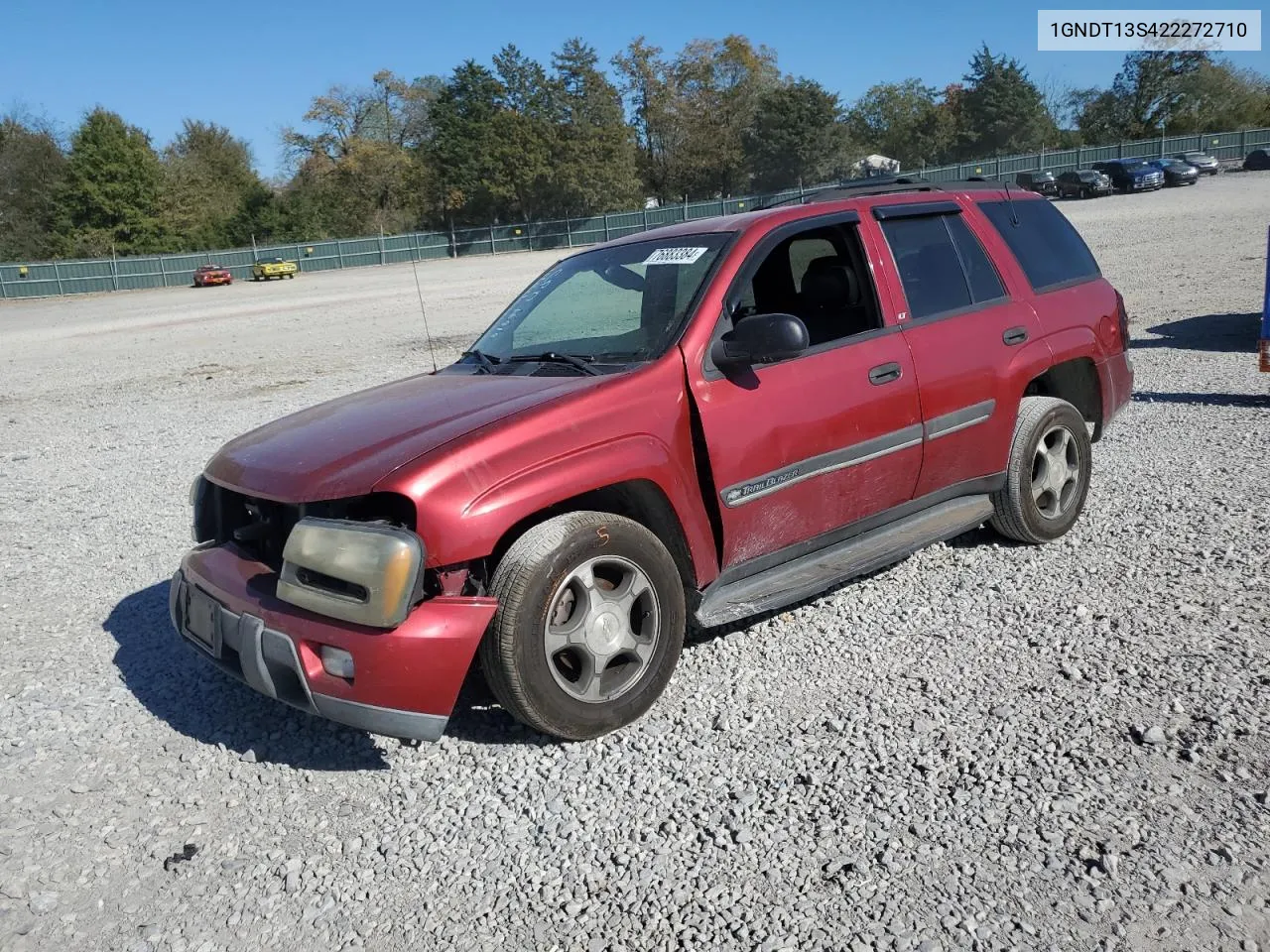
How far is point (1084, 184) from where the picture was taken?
46.3m

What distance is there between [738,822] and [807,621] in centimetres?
158

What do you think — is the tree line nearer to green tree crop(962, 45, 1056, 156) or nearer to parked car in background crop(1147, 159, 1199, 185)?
green tree crop(962, 45, 1056, 156)

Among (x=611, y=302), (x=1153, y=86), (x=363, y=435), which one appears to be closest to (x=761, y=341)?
(x=611, y=302)

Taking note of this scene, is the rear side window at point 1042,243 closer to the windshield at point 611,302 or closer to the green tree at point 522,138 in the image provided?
the windshield at point 611,302

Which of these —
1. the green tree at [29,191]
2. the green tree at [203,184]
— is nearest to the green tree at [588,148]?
the green tree at [203,184]

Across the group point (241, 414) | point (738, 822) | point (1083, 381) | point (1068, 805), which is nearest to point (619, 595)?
point (738, 822)

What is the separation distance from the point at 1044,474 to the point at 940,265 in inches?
49.3

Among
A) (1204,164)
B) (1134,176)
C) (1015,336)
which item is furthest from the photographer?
(1204,164)

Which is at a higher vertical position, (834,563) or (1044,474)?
(1044,474)

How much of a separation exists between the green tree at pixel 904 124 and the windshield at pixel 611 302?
283 ft

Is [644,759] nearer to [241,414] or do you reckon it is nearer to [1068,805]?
[1068,805]

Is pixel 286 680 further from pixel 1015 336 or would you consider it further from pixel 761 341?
pixel 1015 336

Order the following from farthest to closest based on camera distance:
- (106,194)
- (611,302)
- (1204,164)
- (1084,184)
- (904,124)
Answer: (904,124), (106,194), (1204,164), (1084,184), (611,302)

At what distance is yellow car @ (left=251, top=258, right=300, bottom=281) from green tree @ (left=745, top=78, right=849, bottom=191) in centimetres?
4050
